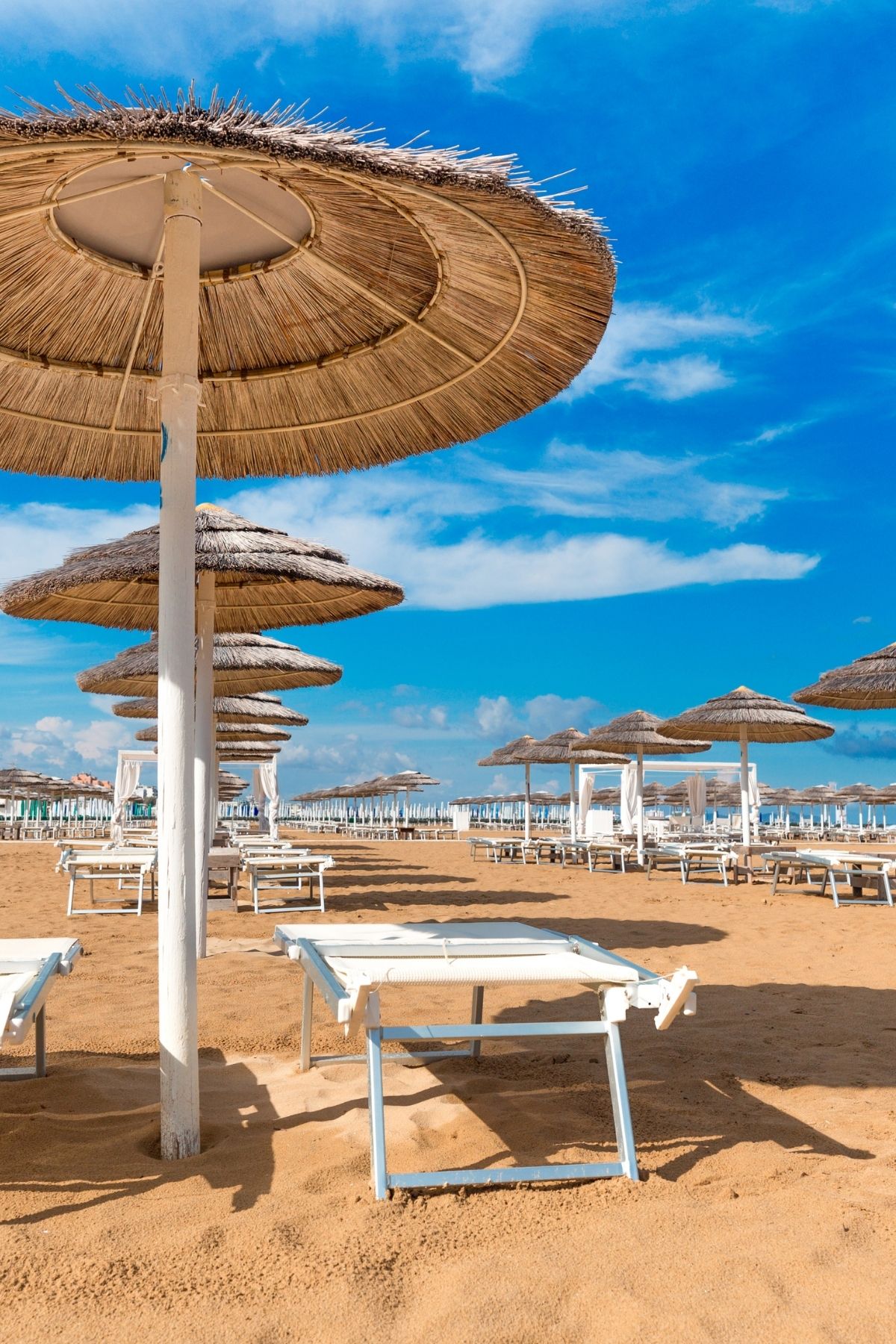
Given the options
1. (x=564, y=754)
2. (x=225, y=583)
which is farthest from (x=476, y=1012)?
(x=564, y=754)

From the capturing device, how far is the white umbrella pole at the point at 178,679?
2328mm

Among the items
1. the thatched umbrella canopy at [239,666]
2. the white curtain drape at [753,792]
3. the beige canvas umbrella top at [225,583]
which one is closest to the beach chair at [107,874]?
the thatched umbrella canopy at [239,666]

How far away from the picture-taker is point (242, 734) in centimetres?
1548

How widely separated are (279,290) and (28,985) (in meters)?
2.37

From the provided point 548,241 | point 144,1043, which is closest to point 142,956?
point 144,1043

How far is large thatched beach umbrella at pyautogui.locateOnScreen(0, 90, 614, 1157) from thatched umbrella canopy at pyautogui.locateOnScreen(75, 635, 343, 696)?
14.4 feet

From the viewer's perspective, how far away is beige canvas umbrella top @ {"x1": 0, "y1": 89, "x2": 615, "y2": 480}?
2.01 metres

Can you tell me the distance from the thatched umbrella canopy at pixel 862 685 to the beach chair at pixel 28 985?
10.3 meters

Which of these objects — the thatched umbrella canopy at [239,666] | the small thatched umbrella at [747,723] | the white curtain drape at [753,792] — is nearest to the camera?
the thatched umbrella canopy at [239,666]

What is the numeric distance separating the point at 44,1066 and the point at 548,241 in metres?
2.92

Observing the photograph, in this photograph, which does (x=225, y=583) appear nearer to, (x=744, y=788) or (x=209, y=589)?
(x=209, y=589)

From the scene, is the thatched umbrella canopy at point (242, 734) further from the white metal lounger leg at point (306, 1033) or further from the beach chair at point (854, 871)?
the white metal lounger leg at point (306, 1033)

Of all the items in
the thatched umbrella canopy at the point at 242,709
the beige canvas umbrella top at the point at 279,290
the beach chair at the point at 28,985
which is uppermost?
the beige canvas umbrella top at the point at 279,290

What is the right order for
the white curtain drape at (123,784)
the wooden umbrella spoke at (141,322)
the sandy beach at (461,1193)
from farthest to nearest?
1. the white curtain drape at (123,784)
2. the wooden umbrella spoke at (141,322)
3. the sandy beach at (461,1193)
